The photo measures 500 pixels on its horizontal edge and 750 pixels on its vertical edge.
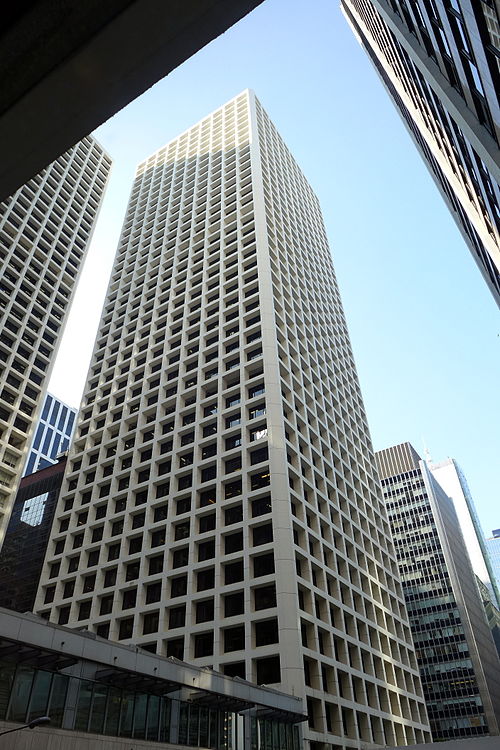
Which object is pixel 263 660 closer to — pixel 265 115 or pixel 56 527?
pixel 56 527

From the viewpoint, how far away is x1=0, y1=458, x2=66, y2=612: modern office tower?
6438 centimetres

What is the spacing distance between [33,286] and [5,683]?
52.5 meters

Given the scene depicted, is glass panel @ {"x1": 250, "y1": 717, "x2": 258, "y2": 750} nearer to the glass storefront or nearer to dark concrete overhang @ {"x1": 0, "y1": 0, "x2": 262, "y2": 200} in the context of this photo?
the glass storefront

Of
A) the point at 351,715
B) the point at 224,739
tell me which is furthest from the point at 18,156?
the point at 351,715

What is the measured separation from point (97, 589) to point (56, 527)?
512 inches

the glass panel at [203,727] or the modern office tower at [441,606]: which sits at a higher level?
the modern office tower at [441,606]

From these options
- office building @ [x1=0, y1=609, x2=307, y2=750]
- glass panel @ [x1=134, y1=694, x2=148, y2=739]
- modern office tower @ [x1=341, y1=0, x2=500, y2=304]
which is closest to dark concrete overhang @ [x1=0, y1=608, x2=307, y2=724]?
office building @ [x1=0, y1=609, x2=307, y2=750]

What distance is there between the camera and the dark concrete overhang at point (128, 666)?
2312cm

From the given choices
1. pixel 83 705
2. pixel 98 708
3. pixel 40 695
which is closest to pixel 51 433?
pixel 98 708

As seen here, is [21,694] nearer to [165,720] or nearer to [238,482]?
[165,720]

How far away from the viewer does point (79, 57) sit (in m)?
2.83

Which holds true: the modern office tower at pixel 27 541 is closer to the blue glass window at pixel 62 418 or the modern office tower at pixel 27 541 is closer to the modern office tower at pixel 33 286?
the modern office tower at pixel 33 286

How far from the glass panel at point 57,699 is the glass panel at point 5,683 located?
7.29ft

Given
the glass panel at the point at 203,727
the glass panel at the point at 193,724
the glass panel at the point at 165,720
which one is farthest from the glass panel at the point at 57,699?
the glass panel at the point at 203,727
